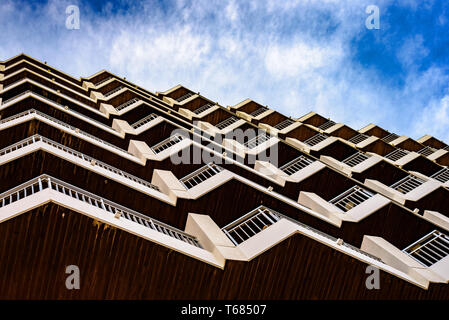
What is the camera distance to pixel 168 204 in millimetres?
12266

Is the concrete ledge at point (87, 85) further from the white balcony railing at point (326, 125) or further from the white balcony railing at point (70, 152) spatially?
the white balcony railing at point (326, 125)

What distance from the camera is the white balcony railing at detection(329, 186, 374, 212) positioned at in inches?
702

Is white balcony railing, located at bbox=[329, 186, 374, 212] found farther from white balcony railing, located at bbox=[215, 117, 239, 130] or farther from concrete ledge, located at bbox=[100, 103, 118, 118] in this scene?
concrete ledge, located at bbox=[100, 103, 118, 118]

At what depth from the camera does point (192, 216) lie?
12.2m

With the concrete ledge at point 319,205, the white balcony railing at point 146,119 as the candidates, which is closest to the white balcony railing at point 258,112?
the white balcony railing at point 146,119

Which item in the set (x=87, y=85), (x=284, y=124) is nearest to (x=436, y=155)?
(x=284, y=124)

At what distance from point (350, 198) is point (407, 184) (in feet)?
20.9

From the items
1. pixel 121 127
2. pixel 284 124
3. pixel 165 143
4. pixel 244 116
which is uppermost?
pixel 121 127

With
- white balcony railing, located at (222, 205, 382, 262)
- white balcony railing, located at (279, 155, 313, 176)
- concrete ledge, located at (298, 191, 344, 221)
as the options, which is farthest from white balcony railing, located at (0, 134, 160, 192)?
white balcony railing, located at (279, 155, 313, 176)

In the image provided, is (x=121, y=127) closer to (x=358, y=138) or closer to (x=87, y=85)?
(x=87, y=85)

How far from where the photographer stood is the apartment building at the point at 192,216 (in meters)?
7.62

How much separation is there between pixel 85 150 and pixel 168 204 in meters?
5.11

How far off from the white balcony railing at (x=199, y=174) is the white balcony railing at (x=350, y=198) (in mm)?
6788

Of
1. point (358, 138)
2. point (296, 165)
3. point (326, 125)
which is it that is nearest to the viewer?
point (296, 165)
